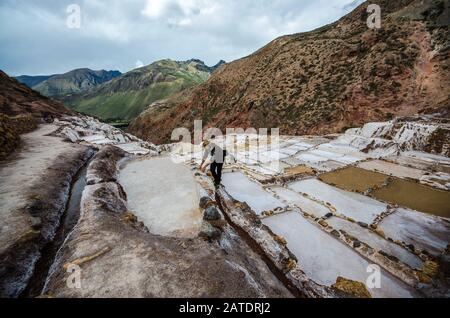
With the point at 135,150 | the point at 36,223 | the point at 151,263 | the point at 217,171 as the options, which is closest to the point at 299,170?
the point at 217,171

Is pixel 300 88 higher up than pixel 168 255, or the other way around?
pixel 300 88

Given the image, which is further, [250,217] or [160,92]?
[160,92]

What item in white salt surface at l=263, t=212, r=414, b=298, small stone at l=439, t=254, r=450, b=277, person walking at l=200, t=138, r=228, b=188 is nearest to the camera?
white salt surface at l=263, t=212, r=414, b=298

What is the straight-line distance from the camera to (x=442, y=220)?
659 cm

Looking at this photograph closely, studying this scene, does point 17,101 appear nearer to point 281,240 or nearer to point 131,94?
point 281,240

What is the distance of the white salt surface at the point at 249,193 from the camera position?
7.61m

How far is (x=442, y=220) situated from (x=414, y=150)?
8.22 metres

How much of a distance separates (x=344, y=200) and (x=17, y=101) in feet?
145

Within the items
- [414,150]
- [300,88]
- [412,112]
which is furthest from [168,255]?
[300,88]

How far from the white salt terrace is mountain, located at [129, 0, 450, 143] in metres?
21.0

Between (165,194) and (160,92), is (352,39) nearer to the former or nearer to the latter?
(165,194)

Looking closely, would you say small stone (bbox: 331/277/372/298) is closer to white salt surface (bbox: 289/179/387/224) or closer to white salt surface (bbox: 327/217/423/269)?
white salt surface (bbox: 327/217/423/269)

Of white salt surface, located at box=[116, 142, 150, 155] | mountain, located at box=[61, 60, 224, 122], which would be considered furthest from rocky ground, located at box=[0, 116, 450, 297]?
mountain, located at box=[61, 60, 224, 122]

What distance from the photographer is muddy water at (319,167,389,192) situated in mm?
9312
